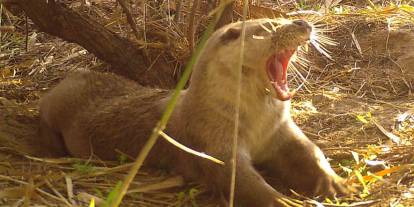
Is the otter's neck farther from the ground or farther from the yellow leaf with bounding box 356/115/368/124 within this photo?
the yellow leaf with bounding box 356/115/368/124

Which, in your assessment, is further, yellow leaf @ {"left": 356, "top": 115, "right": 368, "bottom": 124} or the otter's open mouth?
yellow leaf @ {"left": 356, "top": 115, "right": 368, "bottom": 124}

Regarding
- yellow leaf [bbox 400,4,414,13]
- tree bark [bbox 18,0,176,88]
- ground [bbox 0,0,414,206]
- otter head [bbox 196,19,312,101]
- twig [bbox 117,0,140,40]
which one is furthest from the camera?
yellow leaf [bbox 400,4,414,13]

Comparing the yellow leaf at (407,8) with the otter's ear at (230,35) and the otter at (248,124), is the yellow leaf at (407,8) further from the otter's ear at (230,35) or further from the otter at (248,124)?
the otter's ear at (230,35)

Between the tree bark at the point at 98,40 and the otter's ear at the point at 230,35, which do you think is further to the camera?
the tree bark at the point at 98,40

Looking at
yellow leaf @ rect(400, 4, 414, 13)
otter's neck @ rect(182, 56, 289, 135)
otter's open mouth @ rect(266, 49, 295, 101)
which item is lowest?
otter's neck @ rect(182, 56, 289, 135)

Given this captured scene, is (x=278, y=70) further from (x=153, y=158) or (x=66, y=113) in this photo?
(x=66, y=113)

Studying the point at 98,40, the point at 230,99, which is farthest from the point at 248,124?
the point at 98,40

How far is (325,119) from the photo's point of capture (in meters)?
4.21

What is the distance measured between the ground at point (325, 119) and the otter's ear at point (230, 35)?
0.36 meters

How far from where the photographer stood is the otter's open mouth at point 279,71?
3.08m

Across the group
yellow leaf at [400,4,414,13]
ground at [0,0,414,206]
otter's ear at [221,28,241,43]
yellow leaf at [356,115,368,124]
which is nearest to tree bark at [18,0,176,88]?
ground at [0,0,414,206]

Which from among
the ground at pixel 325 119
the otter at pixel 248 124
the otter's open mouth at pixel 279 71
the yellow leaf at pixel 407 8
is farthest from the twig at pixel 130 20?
the yellow leaf at pixel 407 8

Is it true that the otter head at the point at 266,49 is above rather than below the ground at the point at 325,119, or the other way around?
above

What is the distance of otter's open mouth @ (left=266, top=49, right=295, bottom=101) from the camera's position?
3.08 metres
